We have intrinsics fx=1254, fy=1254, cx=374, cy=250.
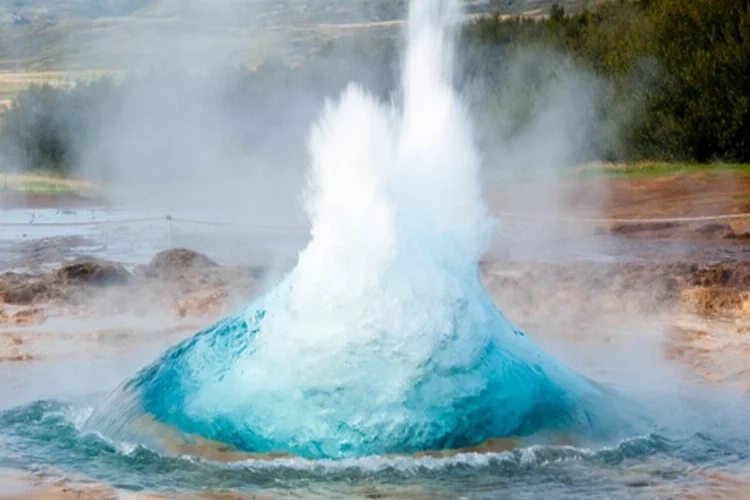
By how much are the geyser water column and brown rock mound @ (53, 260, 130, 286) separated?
540 cm

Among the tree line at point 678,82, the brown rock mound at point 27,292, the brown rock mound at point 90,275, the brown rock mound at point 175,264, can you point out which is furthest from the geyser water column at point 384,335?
the tree line at point 678,82

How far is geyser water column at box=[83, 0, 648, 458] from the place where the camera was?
203 inches

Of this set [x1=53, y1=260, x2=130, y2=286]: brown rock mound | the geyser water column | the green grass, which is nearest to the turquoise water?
the geyser water column

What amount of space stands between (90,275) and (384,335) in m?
6.41

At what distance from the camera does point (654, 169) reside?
71.6 ft

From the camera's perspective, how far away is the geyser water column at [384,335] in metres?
5.16

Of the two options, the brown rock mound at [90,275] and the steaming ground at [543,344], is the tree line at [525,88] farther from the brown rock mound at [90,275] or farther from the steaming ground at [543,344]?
the brown rock mound at [90,275]

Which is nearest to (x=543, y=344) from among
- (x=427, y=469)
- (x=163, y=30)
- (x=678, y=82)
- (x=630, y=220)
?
(x=427, y=469)

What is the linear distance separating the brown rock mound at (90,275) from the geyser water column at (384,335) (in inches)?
213

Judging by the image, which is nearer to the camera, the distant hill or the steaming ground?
the steaming ground

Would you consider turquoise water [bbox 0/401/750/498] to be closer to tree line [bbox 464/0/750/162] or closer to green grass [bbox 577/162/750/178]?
green grass [bbox 577/162/750/178]

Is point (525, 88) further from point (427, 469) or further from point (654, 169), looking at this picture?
point (427, 469)

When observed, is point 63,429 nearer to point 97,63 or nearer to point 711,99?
point 711,99

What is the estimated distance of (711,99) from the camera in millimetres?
22656
